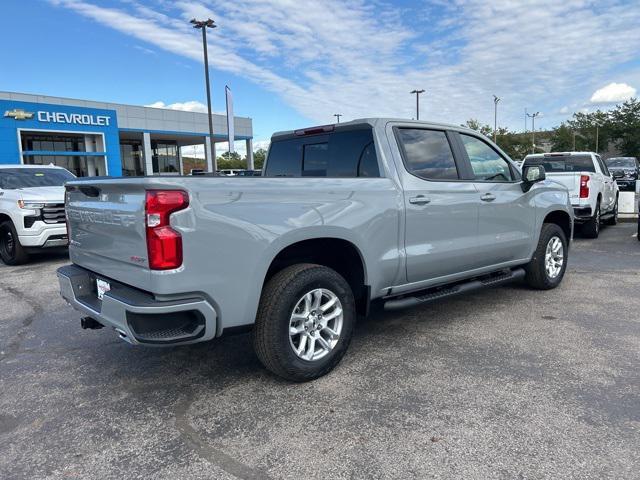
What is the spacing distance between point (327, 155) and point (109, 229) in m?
2.03

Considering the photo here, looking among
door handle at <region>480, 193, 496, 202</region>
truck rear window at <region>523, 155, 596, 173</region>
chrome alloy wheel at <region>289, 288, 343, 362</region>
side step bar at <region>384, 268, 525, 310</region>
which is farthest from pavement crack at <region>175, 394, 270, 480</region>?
truck rear window at <region>523, 155, 596, 173</region>

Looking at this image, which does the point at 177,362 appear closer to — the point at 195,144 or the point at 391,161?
the point at 391,161

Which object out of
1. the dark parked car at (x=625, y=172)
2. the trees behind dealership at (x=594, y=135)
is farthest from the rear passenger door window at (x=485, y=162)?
the trees behind dealership at (x=594, y=135)

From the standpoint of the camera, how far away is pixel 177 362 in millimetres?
4047

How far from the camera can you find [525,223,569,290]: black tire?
18.8 feet

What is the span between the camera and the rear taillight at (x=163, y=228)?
286 cm

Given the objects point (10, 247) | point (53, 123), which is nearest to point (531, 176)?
point (10, 247)

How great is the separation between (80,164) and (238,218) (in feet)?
103

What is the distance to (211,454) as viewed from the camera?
8.89 ft

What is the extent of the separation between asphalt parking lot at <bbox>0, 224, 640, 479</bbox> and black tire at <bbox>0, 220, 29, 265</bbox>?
4.12 m

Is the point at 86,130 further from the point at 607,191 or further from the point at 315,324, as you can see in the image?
the point at 315,324

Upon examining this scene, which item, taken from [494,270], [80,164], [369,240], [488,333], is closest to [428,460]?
[369,240]

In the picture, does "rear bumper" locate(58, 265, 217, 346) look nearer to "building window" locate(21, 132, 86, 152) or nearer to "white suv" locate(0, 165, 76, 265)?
"white suv" locate(0, 165, 76, 265)

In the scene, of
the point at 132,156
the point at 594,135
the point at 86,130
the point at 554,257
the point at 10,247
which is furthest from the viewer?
the point at 594,135
